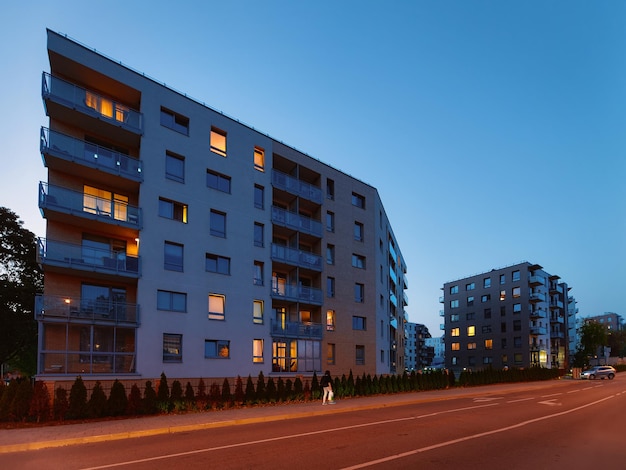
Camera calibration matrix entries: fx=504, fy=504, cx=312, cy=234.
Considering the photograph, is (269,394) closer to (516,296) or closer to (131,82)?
(131,82)

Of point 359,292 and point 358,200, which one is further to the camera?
point 358,200

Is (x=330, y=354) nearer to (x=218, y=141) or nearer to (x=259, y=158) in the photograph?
(x=259, y=158)

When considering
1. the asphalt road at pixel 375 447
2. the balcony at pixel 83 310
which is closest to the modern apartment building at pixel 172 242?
the balcony at pixel 83 310

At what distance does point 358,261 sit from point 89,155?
75.8 feet

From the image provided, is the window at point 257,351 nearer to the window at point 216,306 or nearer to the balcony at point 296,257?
the window at point 216,306

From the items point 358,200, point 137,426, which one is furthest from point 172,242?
point 358,200

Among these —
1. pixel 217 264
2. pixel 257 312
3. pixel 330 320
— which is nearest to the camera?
pixel 217 264

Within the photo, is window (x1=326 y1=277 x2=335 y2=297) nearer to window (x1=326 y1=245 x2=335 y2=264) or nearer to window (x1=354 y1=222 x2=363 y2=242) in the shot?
window (x1=326 y1=245 x2=335 y2=264)

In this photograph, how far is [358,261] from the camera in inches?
1646

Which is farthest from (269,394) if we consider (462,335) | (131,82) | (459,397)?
(462,335)

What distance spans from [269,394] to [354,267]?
18.1m

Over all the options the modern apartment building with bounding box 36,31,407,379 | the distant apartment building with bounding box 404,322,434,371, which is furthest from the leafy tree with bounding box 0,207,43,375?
the distant apartment building with bounding box 404,322,434,371

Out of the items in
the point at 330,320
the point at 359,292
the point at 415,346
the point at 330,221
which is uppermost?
the point at 330,221

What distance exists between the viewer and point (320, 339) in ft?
119
